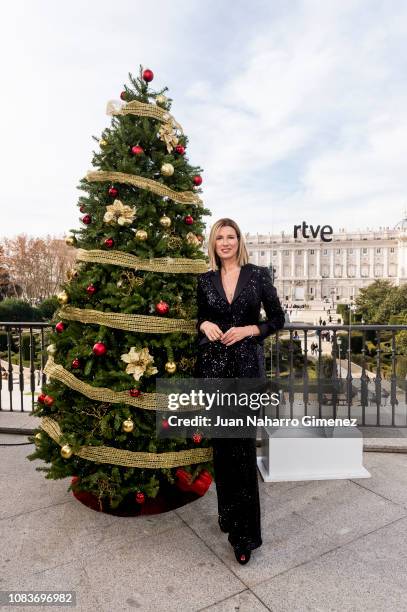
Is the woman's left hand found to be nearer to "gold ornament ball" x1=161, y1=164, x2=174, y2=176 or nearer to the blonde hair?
the blonde hair

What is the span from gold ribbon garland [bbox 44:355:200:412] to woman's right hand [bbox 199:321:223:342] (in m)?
0.63

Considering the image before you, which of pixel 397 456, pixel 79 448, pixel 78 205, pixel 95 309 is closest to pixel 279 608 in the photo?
A: pixel 79 448

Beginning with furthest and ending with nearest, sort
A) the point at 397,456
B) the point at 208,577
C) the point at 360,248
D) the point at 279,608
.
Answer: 1. the point at 360,248
2. the point at 397,456
3. the point at 208,577
4. the point at 279,608

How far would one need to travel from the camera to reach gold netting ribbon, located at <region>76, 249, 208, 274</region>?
264 cm

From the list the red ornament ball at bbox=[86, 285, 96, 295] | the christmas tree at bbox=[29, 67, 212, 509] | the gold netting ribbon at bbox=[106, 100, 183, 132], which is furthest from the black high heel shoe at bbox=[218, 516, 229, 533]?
the gold netting ribbon at bbox=[106, 100, 183, 132]

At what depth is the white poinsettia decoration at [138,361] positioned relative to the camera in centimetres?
256

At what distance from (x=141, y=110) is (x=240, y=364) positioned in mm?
1832

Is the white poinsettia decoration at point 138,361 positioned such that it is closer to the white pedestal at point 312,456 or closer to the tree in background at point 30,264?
the white pedestal at point 312,456

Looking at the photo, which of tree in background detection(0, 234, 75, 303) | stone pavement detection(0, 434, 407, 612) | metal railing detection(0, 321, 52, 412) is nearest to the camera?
stone pavement detection(0, 434, 407, 612)

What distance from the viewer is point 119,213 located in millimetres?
2645

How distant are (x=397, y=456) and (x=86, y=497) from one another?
2812 millimetres

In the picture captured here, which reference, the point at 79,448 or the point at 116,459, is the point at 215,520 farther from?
the point at 79,448

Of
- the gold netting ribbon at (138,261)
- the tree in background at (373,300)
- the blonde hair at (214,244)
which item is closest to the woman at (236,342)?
the blonde hair at (214,244)

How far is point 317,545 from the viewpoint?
2408 millimetres
